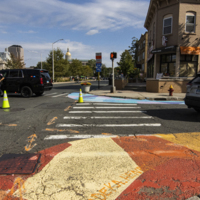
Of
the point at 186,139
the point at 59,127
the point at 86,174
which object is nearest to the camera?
the point at 86,174

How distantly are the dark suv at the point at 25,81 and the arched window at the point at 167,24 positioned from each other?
1273cm

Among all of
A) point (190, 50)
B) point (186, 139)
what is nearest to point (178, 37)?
point (190, 50)

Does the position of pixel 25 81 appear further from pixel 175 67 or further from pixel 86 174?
pixel 175 67

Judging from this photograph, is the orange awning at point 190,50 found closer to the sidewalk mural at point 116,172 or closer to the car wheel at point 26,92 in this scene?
the car wheel at point 26,92

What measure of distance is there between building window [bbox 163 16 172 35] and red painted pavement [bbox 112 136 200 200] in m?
16.8

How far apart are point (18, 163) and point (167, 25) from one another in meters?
19.2

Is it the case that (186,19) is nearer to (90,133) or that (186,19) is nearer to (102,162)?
(90,133)

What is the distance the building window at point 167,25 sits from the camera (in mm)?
18375

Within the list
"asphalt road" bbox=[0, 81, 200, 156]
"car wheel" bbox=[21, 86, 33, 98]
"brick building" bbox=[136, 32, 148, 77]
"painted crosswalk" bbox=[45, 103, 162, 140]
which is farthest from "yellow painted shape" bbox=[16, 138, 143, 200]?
"brick building" bbox=[136, 32, 148, 77]

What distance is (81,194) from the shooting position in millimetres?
2545

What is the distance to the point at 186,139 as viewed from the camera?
186 inches

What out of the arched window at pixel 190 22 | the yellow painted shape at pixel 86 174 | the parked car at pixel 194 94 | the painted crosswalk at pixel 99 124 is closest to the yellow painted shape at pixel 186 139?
the painted crosswalk at pixel 99 124

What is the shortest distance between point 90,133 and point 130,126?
1418 mm

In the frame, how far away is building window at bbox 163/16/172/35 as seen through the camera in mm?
18375
